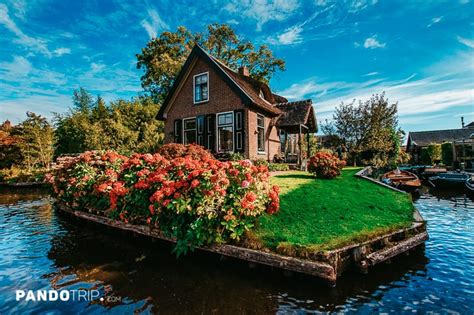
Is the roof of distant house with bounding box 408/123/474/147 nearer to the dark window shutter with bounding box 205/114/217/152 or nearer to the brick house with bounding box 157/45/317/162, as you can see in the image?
the brick house with bounding box 157/45/317/162

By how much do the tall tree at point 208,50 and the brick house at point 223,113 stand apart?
1311 centimetres

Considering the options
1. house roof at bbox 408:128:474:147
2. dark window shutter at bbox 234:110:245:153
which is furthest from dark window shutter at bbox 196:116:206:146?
house roof at bbox 408:128:474:147

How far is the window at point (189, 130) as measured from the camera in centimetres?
1745

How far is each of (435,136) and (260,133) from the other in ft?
138

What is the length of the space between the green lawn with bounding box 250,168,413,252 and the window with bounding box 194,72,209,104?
9913 millimetres

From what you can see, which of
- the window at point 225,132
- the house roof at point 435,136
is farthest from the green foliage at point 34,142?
the house roof at point 435,136

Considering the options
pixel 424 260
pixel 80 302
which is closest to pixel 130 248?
pixel 80 302

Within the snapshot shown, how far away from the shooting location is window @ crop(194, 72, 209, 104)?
16.6m

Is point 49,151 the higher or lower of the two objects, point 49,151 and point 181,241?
the higher

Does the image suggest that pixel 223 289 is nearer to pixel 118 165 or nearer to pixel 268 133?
pixel 118 165

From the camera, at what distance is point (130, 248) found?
20.5 ft

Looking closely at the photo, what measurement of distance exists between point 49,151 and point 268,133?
22.7m

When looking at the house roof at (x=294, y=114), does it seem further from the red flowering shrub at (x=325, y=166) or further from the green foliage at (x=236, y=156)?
the red flowering shrub at (x=325, y=166)

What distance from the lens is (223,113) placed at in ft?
52.1
